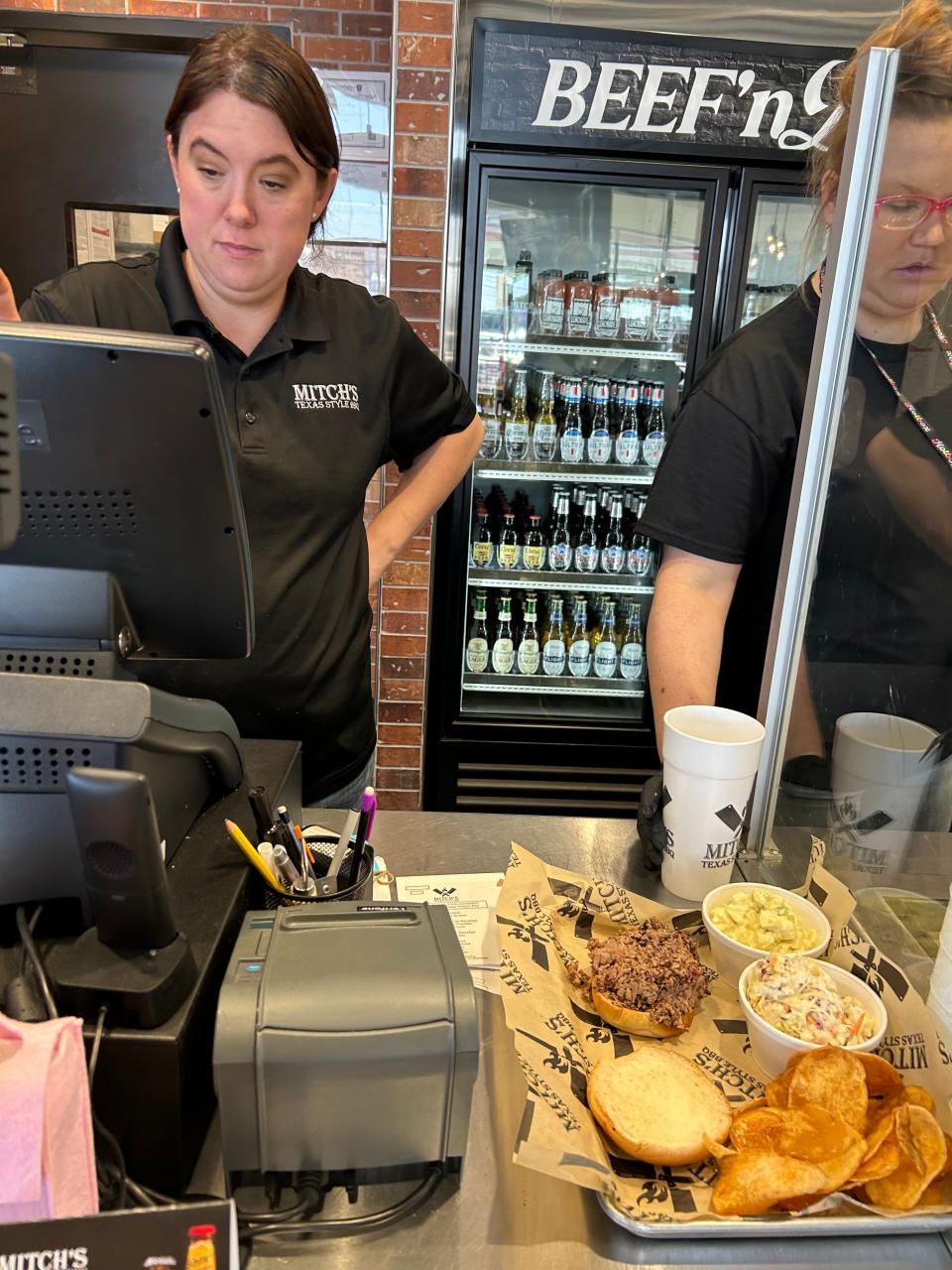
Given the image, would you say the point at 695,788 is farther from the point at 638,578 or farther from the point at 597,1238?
the point at 638,578

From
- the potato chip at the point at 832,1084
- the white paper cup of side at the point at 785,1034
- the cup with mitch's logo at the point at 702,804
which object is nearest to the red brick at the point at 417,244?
the cup with mitch's logo at the point at 702,804

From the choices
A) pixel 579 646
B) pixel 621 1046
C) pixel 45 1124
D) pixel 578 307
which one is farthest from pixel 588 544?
pixel 45 1124

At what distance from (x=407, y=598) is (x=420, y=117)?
1.28m

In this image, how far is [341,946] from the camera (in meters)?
0.76

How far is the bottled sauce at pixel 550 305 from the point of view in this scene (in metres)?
2.88

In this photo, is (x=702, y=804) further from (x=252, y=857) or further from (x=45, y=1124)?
(x=45, y=1124)

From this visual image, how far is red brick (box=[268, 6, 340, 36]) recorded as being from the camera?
9.30 ft

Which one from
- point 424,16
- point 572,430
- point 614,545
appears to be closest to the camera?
point 424,16

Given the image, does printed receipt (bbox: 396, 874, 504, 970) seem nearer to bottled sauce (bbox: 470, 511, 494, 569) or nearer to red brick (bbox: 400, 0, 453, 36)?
bottled sauce (bbox: 470, 511, 494, 569)

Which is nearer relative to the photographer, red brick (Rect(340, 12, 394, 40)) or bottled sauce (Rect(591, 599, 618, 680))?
red brick (Rect(340, 12, 394, 40))

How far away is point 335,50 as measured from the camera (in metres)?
2.86

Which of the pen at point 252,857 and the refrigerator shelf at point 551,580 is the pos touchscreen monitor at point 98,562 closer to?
the pen at point 252,857

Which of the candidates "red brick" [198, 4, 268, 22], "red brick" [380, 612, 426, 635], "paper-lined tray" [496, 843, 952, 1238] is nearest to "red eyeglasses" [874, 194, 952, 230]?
"paper-lined tray" [496, 843, 952, 1238]

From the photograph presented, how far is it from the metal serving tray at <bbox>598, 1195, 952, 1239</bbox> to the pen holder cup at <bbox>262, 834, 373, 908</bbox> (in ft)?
1.18
